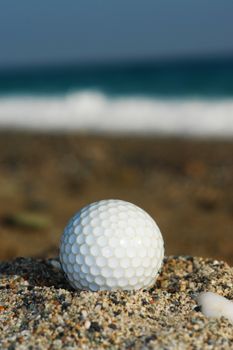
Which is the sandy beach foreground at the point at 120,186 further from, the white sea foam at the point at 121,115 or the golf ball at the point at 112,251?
the white sea foam at the point at 121,115

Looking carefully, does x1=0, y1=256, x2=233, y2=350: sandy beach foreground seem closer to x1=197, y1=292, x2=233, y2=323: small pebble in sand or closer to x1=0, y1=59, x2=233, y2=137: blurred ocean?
x1=197, y1=292, x2=233, y2=323: small pebble in sand

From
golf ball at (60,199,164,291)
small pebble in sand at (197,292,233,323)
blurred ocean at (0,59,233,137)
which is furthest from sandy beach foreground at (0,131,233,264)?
blurred ocean at (0,59,233,137)

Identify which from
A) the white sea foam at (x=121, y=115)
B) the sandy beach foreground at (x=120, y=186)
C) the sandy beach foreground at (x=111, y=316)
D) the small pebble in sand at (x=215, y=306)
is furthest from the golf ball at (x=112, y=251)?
the white sea foam at (x=121, y=115)

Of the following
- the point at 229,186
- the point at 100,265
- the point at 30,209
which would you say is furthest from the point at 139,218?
the point at 229,186

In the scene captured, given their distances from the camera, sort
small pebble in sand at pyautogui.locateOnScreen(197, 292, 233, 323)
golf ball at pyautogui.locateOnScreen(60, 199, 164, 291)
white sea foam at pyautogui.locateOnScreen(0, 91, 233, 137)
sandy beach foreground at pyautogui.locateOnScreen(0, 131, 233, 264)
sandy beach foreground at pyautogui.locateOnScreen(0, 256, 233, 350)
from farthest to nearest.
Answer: white sea foam at pyautogui.locateOnScreen(0, 91, 233, 137), sandy beach foreground at pyautogui.locateOnScreen(0, 131, 233, 264), golf ball at pyautogui.locateOnScreen(60, 199, 164, 291), small pebble in sand at pyautogui.locateOnScreen(197, 292, 233, 323), sandy beach foreground at pyautogui.locateOnScreen(0, 256, 233, 350)

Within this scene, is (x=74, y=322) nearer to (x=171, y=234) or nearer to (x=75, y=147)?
(x=171, y=234)

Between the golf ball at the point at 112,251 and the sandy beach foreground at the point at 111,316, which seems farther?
the golf ball at the point at 112,251
